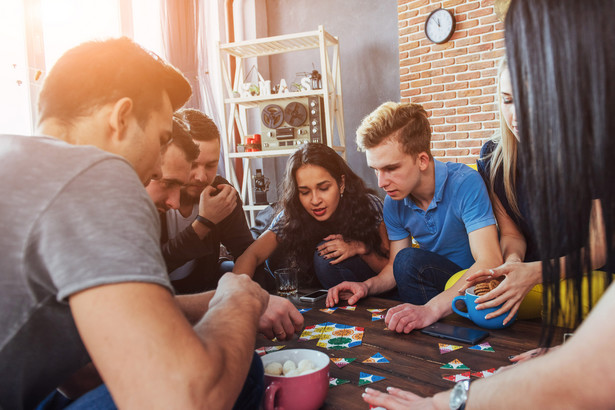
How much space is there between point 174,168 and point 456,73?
2.94 meters

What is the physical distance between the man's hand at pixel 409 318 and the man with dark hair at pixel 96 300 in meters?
0.49

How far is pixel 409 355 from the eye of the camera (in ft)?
3.16

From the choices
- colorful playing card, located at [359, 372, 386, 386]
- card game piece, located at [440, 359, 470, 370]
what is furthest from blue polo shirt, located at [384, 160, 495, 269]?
colorful playing card, located at [359, 372, 386, 386]

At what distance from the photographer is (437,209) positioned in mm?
1800

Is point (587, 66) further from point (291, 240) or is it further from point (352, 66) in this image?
point (352, 66)

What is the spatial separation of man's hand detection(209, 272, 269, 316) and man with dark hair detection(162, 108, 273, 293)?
1.17 m

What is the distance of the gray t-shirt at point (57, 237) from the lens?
53cm

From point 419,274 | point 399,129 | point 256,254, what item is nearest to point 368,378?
point 419,274

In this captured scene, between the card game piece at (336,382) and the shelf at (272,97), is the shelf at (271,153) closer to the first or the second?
the shelf at (272,97)

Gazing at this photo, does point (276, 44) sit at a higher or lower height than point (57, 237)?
higher

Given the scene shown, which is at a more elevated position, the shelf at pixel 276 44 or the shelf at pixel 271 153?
the shelf at pixel 276 44

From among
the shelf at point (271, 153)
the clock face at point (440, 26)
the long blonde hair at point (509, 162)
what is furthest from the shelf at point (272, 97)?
the long blonde hair at point (509, 162)

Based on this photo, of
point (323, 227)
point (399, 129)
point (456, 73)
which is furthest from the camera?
point (456, 73)

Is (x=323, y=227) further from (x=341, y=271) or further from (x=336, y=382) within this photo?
(x=336, y=382)
